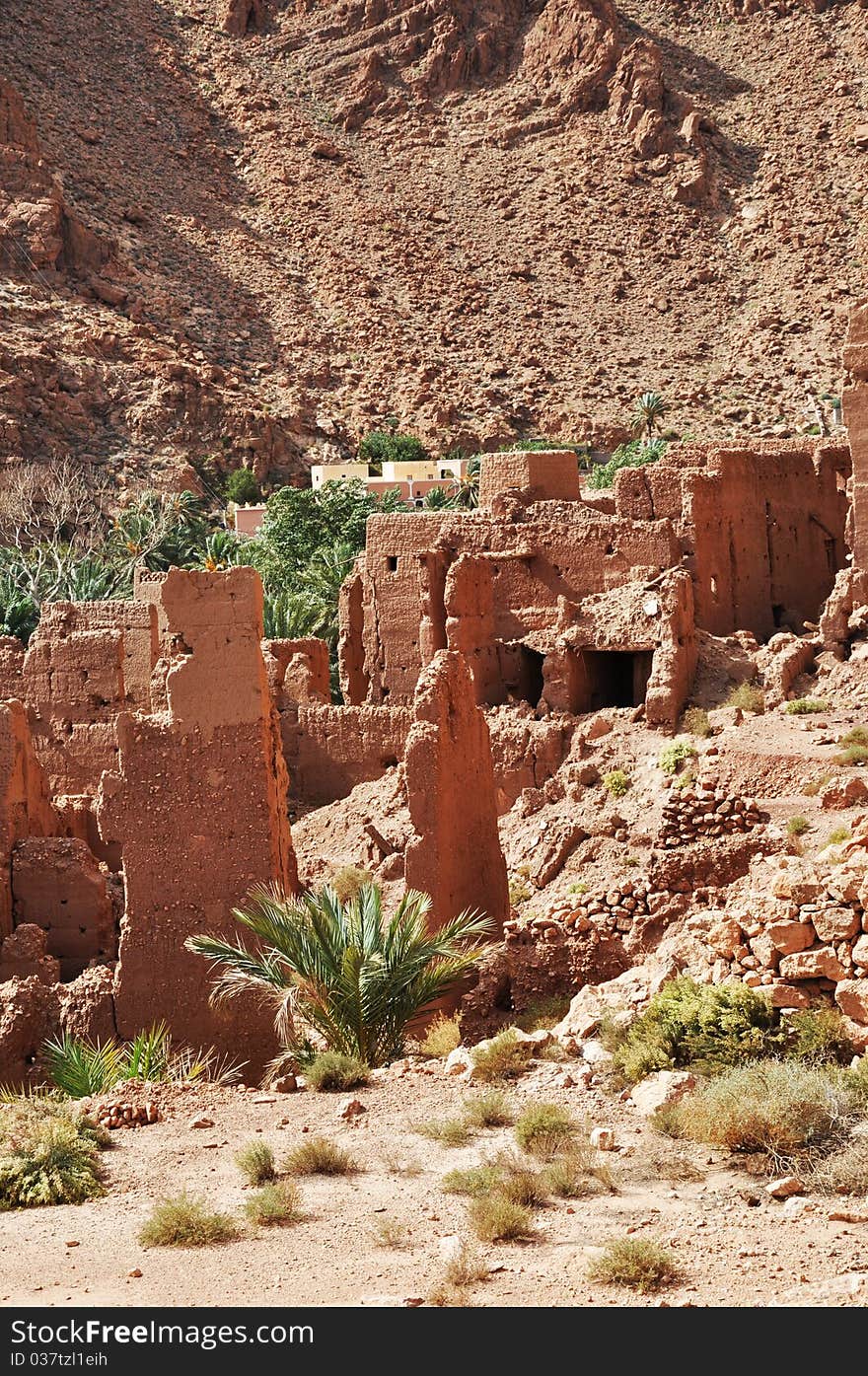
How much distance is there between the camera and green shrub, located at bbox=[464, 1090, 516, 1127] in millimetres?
11664

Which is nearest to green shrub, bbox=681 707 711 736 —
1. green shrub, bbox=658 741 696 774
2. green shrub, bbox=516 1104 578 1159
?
green shrub, bbox=658 741 696 774

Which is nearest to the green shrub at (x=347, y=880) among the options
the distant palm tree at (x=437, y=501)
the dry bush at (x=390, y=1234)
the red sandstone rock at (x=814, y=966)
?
the red sandstone rock at (x=814, y=966)

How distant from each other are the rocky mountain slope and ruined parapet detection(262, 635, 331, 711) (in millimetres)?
37121

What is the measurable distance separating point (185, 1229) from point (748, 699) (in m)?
14.2

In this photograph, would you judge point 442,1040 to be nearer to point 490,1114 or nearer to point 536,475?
point 490,1114

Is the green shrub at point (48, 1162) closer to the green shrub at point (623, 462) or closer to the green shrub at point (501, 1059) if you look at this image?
the green shrub at point (501, 1059)

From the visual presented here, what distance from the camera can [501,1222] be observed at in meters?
9.70

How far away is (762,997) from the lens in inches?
461

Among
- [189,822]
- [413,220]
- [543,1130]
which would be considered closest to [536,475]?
[189,822]

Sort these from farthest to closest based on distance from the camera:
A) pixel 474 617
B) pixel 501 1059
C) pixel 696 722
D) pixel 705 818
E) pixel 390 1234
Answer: pixel 474 617 → pixel 696 722 → pixel 705 818 → pixel 501 1059 → pixel 390 1234

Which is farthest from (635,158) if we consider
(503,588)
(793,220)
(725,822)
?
(725,822)

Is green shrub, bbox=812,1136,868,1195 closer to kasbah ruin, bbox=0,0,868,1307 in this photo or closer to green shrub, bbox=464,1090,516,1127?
kasbah ruin, bbox=0,0,868,1307

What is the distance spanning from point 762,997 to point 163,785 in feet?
18.6

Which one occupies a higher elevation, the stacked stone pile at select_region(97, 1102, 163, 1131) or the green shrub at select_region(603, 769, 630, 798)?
the green shrub at select_region(603, 769, 630, 798)
